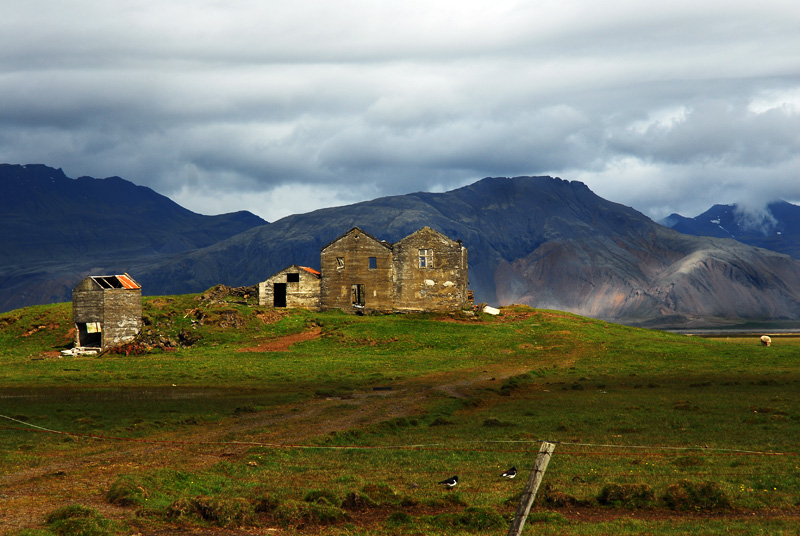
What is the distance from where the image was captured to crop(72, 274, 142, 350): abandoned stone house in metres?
70.1

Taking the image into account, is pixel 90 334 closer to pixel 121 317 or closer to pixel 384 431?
pixel 121 317

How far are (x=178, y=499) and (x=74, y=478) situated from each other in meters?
4.82

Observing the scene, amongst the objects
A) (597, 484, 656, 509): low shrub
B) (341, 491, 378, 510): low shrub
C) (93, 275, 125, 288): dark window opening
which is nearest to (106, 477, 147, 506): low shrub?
(341, 491, 378, 510): low shrub

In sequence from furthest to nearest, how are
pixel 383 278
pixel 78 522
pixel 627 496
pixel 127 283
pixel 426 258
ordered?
pixel 383 278 < pixel 426 258 < pixel 127 283 < pixel 627 496 < pixel 78 522

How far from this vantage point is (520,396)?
4728 centimetres

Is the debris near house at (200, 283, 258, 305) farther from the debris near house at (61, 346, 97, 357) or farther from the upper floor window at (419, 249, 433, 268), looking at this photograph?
the upper floor window at (419, 249, 433, 268)

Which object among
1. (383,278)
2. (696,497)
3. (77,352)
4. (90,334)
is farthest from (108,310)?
(696,497)

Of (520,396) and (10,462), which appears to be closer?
(10,462)

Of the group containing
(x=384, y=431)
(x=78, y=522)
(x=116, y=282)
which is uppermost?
(x=116, y=282)

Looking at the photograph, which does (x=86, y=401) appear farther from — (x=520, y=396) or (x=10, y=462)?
(x=520, y=396)

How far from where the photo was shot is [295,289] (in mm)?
89812

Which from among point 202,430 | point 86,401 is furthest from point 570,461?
point 86,401

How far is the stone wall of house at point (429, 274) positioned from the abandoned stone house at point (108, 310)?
28902mm

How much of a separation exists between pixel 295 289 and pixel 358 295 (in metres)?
7.10
